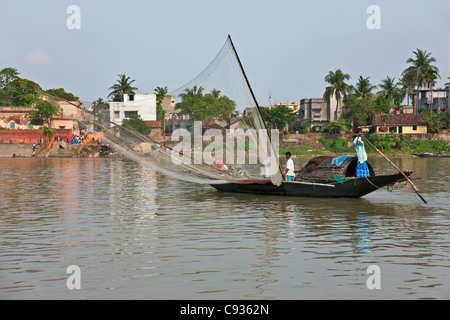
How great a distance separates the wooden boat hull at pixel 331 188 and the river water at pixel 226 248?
0.33m

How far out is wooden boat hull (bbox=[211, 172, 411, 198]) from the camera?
52.5 feet

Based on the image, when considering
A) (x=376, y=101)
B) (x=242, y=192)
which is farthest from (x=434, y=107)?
(x=242, y=192)

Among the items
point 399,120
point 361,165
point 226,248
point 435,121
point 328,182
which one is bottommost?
A: point 226,248

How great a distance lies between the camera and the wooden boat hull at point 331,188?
1599 centimetres

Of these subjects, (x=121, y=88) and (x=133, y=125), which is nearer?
(x=133, y=125)

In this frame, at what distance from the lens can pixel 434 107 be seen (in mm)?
92125

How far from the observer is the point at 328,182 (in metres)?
16.9

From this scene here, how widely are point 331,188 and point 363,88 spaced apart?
69.9 metres

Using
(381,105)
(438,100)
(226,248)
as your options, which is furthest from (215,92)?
(438,100)

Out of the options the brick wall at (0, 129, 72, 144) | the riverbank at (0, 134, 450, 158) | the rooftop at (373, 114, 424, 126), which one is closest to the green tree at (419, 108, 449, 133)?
the rooftop at (373, 114, 424, 126)

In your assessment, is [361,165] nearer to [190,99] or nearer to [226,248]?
[190,99]

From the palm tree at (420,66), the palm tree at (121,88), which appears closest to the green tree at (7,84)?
the palm tree at (121,88)
